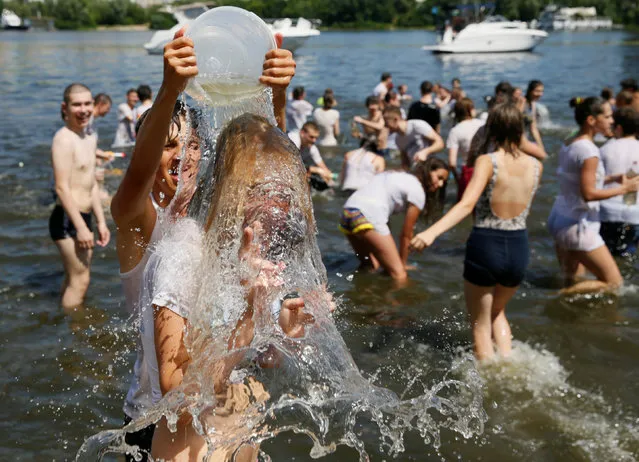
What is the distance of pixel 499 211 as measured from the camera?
16.6ft

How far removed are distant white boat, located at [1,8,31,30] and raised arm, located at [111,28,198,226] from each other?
14846 cm

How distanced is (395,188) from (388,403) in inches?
161

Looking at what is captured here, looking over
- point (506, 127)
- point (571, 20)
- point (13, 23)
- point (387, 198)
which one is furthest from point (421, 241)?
point (13, 23)

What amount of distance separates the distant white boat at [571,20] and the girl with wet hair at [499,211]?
4835 inches

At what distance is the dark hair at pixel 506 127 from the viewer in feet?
16.3

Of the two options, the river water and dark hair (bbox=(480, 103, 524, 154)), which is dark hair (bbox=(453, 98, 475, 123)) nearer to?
the river water

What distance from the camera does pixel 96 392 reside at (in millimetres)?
5184

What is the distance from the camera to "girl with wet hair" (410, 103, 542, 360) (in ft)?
16.3

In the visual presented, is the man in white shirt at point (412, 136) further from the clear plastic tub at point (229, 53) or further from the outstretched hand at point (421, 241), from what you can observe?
the clear plastic tub at point (229, 53)

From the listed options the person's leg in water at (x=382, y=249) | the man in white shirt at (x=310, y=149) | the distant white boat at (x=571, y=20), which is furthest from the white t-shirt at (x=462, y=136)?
the distant white boat at (x=571, y=20)

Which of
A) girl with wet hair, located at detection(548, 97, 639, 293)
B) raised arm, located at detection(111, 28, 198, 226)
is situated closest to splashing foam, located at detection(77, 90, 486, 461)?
raised arm, located at detection(111, 28, 198, 226)

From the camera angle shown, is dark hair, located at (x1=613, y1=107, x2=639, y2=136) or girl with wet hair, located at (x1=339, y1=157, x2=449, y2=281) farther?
dark hair, located at (x1=613, y1=107, x2=639, y2=136)

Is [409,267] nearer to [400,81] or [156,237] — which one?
[156,237]

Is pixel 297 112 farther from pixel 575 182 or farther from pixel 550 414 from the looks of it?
pixel 550 414
